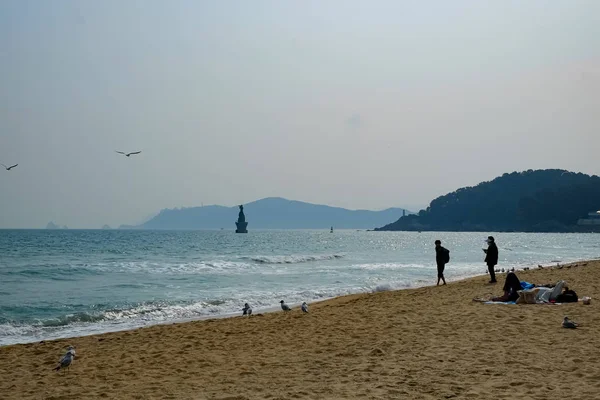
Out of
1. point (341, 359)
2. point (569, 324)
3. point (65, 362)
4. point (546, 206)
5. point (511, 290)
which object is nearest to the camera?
point (341, 359)

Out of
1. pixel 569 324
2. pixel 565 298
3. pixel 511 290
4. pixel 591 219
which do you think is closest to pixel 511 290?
pixel 511 290

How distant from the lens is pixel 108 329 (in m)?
14.6

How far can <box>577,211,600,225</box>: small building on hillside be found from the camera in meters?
161

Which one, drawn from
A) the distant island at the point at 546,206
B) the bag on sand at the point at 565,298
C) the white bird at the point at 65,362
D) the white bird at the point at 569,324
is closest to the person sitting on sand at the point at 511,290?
the bag on sand at the point at 565,298

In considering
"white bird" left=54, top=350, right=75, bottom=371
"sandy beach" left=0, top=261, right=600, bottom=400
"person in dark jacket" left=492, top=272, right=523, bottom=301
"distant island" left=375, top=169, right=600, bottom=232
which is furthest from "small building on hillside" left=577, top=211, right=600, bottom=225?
"white bird" left=54, top=350, right=75, bottom=371

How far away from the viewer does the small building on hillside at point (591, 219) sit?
16127 centimetres

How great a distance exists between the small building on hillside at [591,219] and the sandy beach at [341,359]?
166 metres

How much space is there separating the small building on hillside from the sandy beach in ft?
546

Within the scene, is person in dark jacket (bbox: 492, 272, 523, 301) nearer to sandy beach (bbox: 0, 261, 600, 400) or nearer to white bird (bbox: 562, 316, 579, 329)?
sandy beach (bbox: 0, 261, 600, 400)

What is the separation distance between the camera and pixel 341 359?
8805 millimetres

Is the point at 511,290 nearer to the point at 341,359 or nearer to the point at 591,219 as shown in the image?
the point at 341,359

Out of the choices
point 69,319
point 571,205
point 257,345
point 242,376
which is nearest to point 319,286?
point 69,319

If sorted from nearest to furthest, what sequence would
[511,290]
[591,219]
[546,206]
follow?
1. [511,290]
2. [591,219]
3. [546,206]

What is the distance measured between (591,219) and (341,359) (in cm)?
17469
